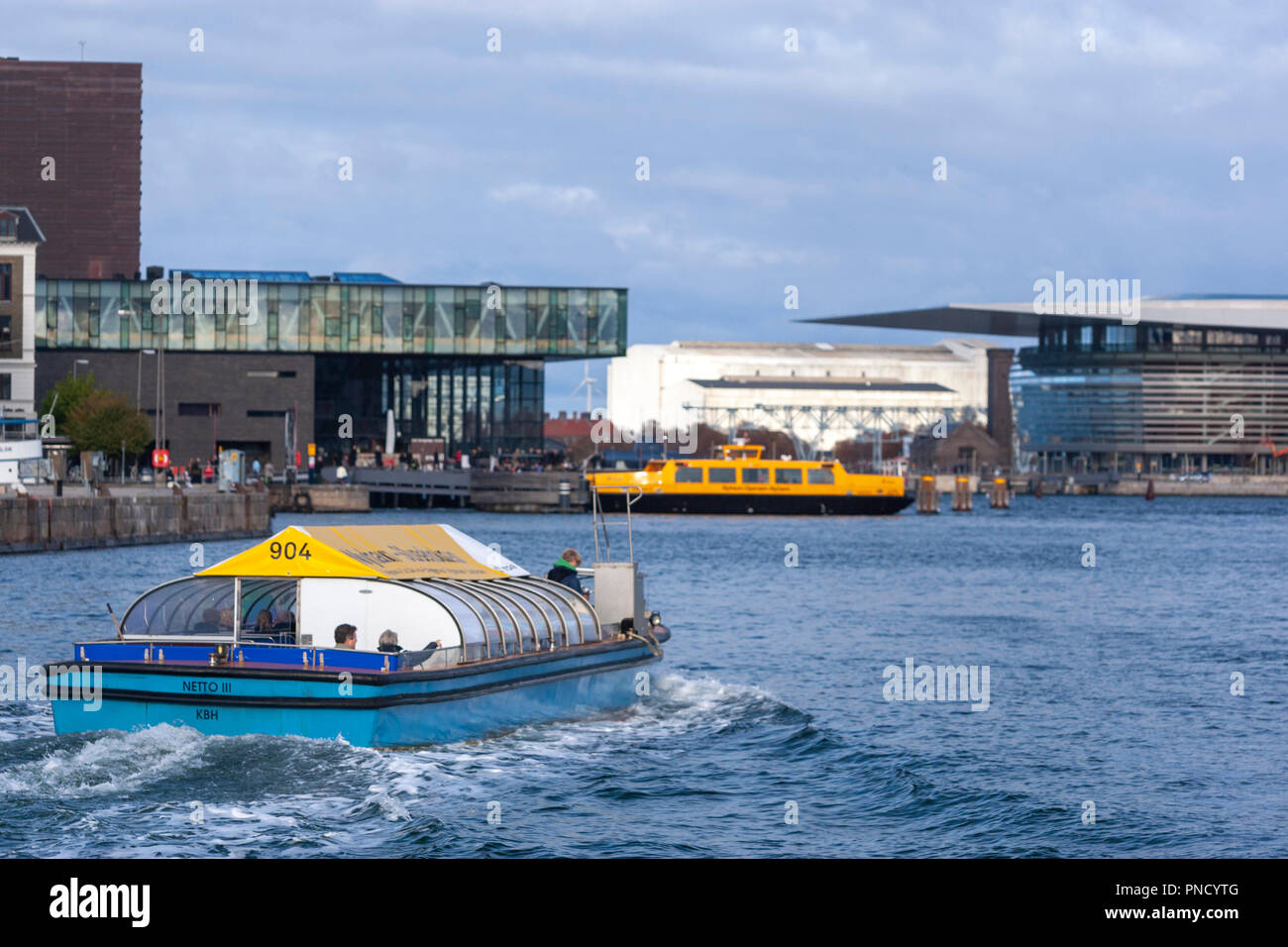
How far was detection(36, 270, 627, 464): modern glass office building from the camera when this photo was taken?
11519 centimetres

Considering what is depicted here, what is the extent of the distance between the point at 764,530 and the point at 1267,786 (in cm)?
7291

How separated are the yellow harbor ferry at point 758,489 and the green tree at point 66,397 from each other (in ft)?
107

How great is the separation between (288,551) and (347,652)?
77.5 inches

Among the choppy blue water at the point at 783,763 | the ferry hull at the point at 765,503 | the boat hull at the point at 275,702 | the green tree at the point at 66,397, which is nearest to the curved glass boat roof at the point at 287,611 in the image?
the boat hull at the point at 275,702

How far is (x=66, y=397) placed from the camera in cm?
10538

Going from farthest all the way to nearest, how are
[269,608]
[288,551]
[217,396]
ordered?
[217,396]
[269,608]
[288,551]

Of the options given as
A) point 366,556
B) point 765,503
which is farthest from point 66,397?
point 366,556

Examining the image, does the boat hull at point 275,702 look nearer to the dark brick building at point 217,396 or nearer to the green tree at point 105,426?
the green tree at point 105,426

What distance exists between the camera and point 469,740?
1898 centimetres

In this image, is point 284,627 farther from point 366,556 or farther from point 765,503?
point 765,503

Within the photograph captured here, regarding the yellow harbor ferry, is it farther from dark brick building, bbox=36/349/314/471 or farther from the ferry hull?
dark brick building, bbox=36/349/314/471

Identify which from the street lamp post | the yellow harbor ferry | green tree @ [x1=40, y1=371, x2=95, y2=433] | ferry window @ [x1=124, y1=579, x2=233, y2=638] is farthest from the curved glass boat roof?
the yellow harbor ferry
